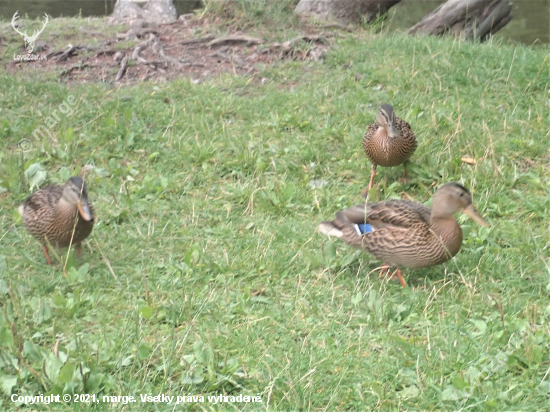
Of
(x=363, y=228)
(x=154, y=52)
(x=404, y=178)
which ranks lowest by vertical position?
(x=404, y=178)

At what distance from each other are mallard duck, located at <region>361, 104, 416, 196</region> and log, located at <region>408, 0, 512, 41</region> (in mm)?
4014

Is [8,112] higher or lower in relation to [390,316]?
higher

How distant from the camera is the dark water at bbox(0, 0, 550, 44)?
43.0 ft

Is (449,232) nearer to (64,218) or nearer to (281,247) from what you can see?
(281,247)

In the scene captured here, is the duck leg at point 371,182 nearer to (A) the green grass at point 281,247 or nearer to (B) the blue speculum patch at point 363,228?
(A) the green grass at point 281,247

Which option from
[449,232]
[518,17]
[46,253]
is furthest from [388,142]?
[518,17]

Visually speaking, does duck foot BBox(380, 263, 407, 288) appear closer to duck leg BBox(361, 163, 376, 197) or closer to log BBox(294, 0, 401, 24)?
duck leg BBox(361, 163, 376, 197)

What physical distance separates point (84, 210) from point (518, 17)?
12364 millimetres

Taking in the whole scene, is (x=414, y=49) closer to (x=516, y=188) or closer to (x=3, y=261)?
(x=516, y=188)

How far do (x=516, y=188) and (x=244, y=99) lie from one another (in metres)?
2.74

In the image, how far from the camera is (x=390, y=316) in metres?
3.75

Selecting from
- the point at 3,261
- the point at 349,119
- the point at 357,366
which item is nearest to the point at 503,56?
the point at 349,119

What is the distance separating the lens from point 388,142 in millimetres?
5105

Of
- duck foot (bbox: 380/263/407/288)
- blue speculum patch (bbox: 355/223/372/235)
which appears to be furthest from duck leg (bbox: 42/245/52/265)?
duck foot (bbox: 380/263/407/288)
